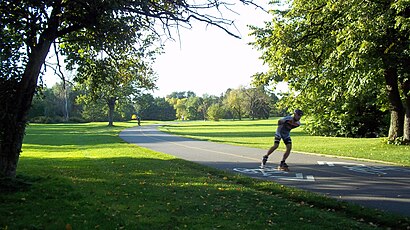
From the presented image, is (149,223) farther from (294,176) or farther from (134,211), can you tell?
(294,176)

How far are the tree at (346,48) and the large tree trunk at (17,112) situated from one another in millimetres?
11791

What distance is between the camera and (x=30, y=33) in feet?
27.3

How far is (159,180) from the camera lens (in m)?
9.16

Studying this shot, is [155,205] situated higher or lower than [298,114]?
lower

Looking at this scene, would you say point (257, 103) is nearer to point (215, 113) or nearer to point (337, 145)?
point (215, 113)

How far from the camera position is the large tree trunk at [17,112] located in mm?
7770

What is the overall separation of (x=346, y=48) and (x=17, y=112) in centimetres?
1281

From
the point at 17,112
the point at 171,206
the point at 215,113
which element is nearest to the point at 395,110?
the point at 171,206

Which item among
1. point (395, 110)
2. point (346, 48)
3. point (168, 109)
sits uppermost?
point (346, 48)

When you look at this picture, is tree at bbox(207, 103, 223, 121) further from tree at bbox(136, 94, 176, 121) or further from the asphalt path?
the asphalt path

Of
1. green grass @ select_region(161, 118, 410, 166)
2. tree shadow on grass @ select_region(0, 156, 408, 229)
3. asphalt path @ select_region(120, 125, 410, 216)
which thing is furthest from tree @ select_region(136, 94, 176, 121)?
tree shadow on grass @ select_region(0, 156, 408, 229)

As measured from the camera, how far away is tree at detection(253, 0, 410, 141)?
14781 millimetres

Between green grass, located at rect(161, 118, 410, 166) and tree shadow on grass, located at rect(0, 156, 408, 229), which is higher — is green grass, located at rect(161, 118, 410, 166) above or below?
above

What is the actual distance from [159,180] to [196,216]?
11.7 ft
